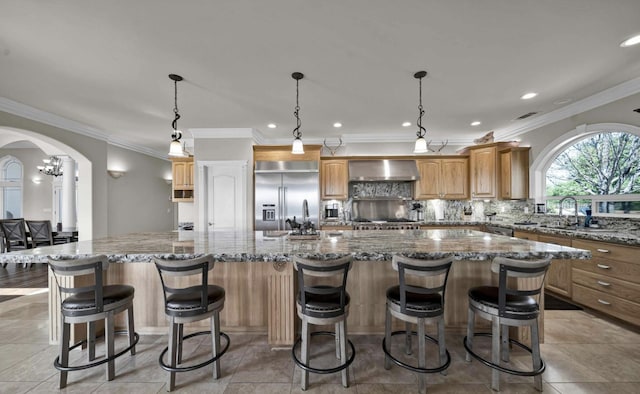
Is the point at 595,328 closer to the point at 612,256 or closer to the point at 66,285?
the point at 612,256

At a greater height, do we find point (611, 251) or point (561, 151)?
point (561, 151)

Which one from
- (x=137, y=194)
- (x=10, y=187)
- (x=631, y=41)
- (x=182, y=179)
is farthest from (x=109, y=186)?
(x=631, y=41)

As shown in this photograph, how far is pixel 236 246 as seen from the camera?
2.15m

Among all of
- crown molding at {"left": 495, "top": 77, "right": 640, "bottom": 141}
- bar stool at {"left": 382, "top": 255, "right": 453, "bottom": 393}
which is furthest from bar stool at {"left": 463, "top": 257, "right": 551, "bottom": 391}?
crown molding at {"left": 495, "top": 77, "right": 640, "bottom": 141}

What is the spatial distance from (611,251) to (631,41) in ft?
6.77

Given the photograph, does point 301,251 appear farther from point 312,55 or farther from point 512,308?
point 312,55

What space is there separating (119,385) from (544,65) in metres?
4.75

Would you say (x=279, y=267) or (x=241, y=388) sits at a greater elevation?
(x=279, y=267)

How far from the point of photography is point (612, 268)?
271 cm

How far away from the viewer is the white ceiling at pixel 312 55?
187 cm

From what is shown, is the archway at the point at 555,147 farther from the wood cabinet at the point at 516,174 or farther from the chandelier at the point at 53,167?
the chandelier at the point at 53,167

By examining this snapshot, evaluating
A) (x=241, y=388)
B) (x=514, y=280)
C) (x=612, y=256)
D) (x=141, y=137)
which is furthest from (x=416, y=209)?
(x=141, y=137)

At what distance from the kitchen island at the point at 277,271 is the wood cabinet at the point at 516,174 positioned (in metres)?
2.75

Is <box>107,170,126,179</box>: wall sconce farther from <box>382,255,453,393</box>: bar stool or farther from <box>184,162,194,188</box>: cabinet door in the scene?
<box>382,255,453,393</box>: bar stool
